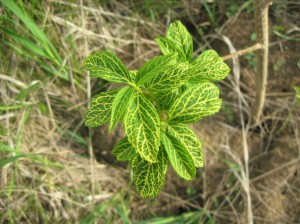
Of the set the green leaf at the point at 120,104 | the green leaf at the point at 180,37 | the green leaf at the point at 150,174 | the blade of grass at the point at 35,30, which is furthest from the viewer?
the blade of grass at the point at 35,30

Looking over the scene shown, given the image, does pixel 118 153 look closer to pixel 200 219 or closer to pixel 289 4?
pixel 200 219

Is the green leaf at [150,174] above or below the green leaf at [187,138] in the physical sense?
below

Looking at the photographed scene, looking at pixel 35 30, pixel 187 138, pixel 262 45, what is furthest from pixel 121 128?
pixel 187 138

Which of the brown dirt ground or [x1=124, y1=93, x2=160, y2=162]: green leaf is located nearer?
[x1=124, y1=93, x2=160, y2=162]: green leaf

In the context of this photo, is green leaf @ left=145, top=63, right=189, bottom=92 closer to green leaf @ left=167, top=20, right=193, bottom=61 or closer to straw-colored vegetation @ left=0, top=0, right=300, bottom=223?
green leaf @ left=167, top=20, right=193, bottom=61

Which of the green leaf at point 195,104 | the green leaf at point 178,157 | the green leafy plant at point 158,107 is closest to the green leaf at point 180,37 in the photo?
the green leafy plant at point 158,107

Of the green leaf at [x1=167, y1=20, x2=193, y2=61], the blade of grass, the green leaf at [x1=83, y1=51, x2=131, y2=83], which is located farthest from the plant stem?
the blade of grass

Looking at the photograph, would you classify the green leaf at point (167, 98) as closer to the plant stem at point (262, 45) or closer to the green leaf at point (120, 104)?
the green leaf at point (120, 104)

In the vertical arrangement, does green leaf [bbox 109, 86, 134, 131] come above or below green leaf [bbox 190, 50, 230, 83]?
below
